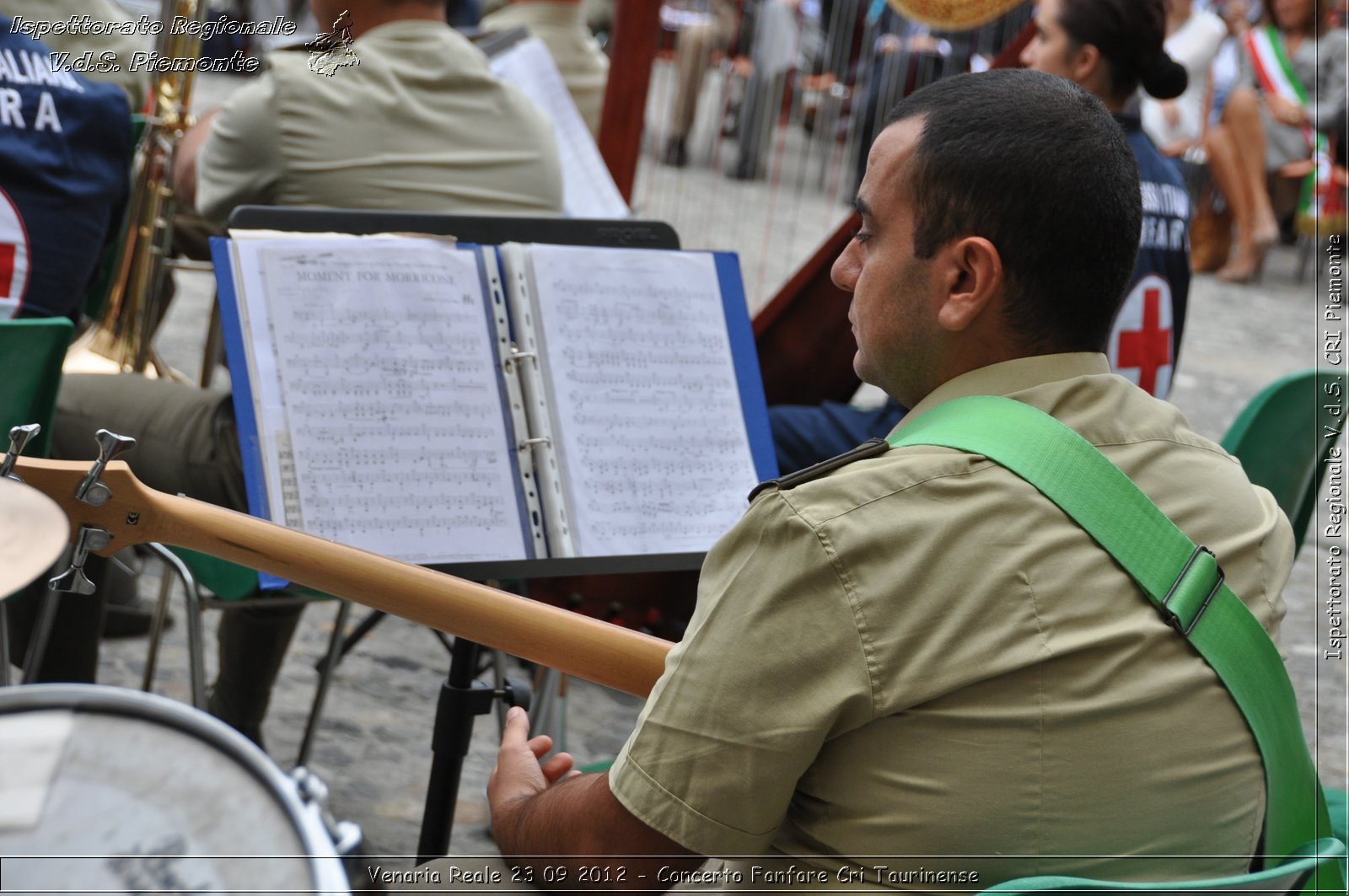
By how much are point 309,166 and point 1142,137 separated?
1490 mm

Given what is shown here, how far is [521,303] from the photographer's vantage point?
5.86ft

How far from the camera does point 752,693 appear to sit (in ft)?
3.40

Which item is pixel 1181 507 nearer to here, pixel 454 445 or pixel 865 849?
pixel 865 849

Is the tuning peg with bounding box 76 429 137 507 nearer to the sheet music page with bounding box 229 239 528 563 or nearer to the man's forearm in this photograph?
the sheet music page with bounding box 229 239 528 563

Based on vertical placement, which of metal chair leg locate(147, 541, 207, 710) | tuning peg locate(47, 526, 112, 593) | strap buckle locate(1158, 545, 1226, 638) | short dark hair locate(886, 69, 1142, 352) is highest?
short dark hair locate(886, 69, 1142, 352)

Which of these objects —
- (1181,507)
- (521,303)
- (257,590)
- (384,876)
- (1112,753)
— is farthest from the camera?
(257,590)

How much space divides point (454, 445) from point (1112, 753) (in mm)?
931

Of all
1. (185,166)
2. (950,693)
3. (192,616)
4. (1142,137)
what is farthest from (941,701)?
(185,166)

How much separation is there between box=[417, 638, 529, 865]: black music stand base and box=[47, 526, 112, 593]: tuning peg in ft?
1.65

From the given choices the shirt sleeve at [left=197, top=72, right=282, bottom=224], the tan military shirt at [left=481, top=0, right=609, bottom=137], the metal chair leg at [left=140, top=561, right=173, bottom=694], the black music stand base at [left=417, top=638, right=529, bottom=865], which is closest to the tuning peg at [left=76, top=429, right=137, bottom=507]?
the black music stand base at [left=417, top=638, right=529, bottom=865]

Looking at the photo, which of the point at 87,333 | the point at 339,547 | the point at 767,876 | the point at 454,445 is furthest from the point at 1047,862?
the point at 87,333

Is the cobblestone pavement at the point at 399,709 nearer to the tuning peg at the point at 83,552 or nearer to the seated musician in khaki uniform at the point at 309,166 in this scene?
the seated musician in khaki uniform at the point at 309,166

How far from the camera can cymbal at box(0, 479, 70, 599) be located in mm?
768

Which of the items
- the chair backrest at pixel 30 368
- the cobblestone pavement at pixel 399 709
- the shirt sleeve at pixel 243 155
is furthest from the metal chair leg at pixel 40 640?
the shirt sleeve at pixel 243 155
